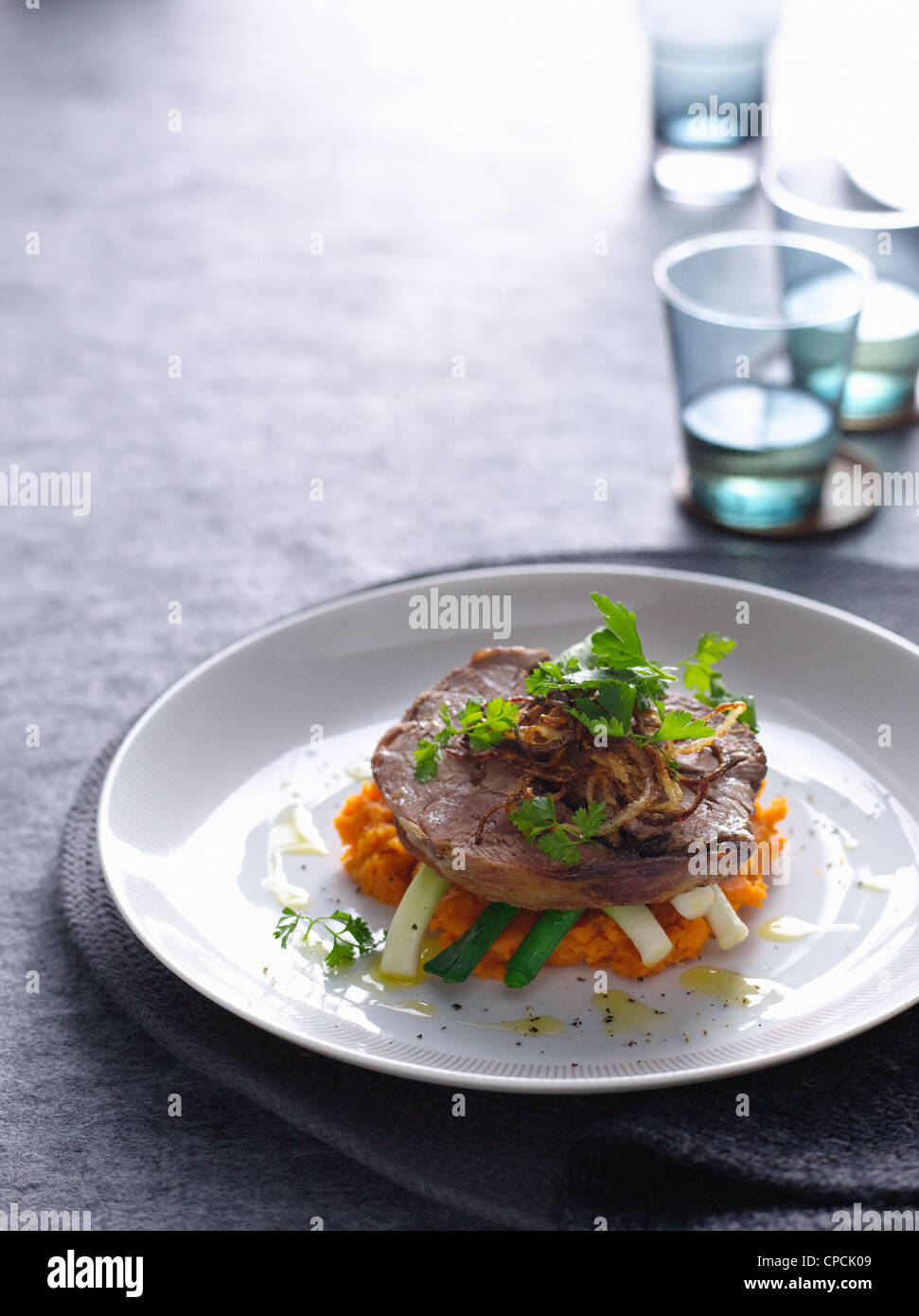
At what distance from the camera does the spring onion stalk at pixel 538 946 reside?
264 centimetres

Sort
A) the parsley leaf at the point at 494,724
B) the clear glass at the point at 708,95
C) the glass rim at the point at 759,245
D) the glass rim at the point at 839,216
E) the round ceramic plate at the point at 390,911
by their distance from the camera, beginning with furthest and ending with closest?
1. the clear glass at the point at 708,95
2. the glass rim at the point at 839,216
3. the glass rim at the point at 759,245
4. the parsley leaf at the point at 494,724
5. the round ceramic plate at the point at 390,911

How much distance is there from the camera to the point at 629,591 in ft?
11.6

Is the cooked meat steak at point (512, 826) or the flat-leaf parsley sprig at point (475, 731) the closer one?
the cooked meat steak at point (512, 826)

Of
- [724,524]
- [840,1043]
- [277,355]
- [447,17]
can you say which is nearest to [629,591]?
[724,524]

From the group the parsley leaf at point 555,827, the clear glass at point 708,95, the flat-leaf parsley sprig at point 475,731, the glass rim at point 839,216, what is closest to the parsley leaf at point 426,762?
the flat-leaf parsley sprig at point 475,731

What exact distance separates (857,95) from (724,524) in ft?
9.30

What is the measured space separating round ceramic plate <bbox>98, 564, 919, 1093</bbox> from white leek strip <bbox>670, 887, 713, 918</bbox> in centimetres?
9

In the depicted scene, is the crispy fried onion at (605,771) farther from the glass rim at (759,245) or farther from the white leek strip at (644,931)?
the glass rim at (759,245)

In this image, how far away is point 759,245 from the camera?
13.8ft

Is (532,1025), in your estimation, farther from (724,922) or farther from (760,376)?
(760,376)

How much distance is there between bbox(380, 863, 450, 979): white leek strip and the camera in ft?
8.83

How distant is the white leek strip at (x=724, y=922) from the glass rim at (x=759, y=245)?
1.79 metres

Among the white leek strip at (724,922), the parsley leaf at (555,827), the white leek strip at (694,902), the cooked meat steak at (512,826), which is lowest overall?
the white leek strip at (724,922)
